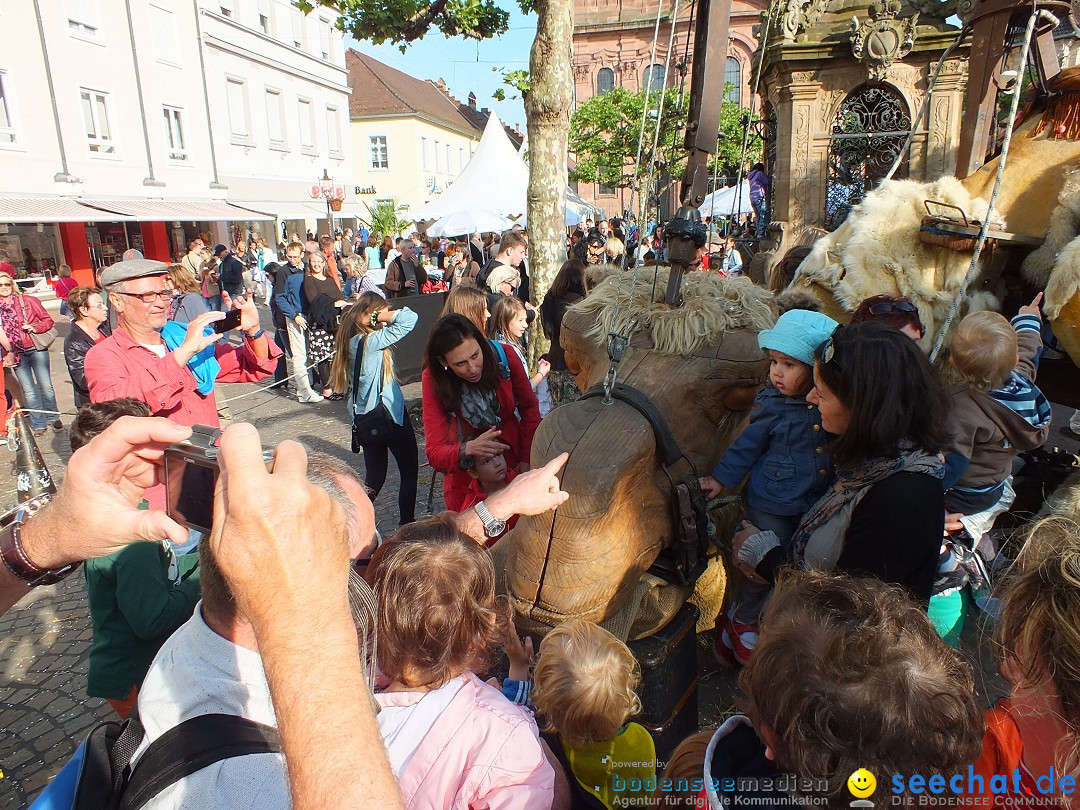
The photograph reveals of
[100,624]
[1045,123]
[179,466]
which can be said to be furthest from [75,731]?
[1045,123]

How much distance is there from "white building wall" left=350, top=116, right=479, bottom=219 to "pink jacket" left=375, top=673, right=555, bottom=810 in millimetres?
40632

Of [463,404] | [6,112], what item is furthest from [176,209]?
[463,404]

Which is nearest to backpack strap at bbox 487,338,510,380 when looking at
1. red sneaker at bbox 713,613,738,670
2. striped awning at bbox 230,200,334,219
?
red sneaker at bbox 713,613,738,670

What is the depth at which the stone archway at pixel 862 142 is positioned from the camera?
591 cm

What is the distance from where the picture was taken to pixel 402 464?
5.04m

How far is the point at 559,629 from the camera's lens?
184cm

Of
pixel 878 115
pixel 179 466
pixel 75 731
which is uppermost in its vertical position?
pixel 878 115

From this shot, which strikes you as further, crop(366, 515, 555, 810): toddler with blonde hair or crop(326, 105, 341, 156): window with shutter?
crop(326, 105, 341, 156): window with shutter

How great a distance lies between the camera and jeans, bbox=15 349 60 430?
8.31 metres

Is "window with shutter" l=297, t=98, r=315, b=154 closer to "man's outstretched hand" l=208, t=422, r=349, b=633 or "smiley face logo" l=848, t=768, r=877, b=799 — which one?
"man's outstretched hand" l=208, t=422, r=349, b=633

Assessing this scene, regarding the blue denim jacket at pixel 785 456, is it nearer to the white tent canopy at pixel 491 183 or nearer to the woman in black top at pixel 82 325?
the woman in black top at pixel 82 325

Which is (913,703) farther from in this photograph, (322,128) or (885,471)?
(322,128)

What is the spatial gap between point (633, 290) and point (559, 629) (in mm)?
1242

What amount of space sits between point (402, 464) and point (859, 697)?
4.16m
